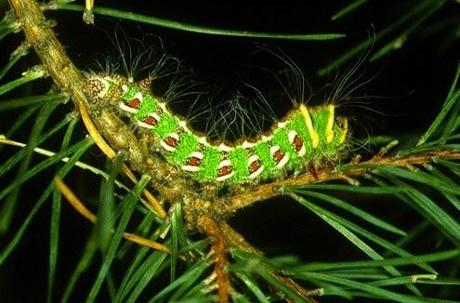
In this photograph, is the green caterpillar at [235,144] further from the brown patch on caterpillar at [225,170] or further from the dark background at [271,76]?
the dark background at [271,76]

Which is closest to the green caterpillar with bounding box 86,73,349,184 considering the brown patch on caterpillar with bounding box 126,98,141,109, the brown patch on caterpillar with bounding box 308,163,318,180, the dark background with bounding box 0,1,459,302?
the brown patch on caterpillar with bounding box 126,98,141,109

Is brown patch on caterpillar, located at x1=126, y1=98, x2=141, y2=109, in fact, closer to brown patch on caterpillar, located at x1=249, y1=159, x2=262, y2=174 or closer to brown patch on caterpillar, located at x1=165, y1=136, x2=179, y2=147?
brown patch on caterpillar, located at x1=165, y1=136, x2=179, y2=147

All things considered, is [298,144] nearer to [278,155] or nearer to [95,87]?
[278,155]

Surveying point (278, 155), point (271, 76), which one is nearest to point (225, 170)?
point (278, 155)

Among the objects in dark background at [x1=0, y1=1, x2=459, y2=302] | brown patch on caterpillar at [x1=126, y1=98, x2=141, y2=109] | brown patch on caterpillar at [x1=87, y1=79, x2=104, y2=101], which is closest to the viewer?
brown patch on caterpillar at [x1=87, y1=79, x2=104, y2=101]

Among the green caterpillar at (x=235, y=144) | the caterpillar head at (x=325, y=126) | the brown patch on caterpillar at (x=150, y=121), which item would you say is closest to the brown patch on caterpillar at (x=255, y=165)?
the green caterpillar at (x=235, y=144)

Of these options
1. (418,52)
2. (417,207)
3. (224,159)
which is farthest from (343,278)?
(418,52)
